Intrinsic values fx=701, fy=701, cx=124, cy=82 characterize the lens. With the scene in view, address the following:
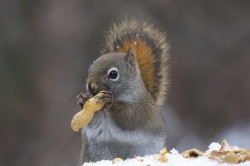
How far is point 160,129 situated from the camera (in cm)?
326

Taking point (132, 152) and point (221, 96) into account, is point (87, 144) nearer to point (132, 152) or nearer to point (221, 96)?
point (132, 152)

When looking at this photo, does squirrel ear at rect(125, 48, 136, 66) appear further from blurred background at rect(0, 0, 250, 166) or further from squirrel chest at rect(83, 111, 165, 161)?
blurred background at rect(0, 0, 250, 166)

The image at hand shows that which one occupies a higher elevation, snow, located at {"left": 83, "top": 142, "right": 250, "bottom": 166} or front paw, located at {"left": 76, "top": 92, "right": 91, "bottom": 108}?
front paw, located at {"left": 76, "top": 92, "right": 91, "bottom": 108}

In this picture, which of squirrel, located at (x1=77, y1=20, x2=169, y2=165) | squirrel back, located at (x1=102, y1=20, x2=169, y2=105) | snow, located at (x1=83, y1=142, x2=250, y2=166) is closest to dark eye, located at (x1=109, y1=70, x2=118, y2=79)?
squirrel, located at (x1=77, y1=20, x2=169, y2=165)

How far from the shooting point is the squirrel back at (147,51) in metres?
3.54

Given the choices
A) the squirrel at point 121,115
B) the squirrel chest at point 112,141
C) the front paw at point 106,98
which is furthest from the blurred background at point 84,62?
the front paw at point 106,98

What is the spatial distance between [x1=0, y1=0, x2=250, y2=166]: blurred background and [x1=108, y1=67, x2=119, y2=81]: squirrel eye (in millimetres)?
2543

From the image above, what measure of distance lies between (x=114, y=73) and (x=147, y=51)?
1.37ft

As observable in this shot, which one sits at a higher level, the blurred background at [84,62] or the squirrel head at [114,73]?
the blurred background at [84,62]

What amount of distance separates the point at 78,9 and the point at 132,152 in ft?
11.1

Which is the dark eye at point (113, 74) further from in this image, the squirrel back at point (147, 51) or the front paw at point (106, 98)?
the squirrel back at point (147, 51)

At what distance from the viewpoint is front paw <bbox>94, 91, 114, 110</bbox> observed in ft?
9.81

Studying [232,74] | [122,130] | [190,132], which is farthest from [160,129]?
[232,74]

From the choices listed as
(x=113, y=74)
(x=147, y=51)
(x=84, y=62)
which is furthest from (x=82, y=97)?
(x=84, y=62)
